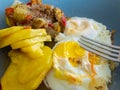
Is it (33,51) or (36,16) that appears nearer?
(33,51)

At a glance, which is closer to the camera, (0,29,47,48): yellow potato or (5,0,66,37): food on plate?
(0,29,47,48): yellow potato

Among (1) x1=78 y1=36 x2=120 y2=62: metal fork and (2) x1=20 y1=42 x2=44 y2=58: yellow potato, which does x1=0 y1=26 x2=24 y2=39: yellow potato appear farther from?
(1) x1=78 y1=36 x2=120 y2=62: metal fork

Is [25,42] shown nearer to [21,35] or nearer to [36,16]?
[21,35]

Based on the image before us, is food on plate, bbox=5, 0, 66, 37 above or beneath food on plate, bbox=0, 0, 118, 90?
above

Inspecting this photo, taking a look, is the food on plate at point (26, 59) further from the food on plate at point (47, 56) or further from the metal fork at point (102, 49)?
the metal fork at point (102, 49)

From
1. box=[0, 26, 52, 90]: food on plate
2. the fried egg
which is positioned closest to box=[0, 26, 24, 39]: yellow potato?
box=[0, 26, 52, 90]: food on plate

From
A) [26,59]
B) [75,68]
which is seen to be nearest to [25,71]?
[26,59]

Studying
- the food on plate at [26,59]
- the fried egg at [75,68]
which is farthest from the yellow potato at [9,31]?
the fried egg at [75,68]
